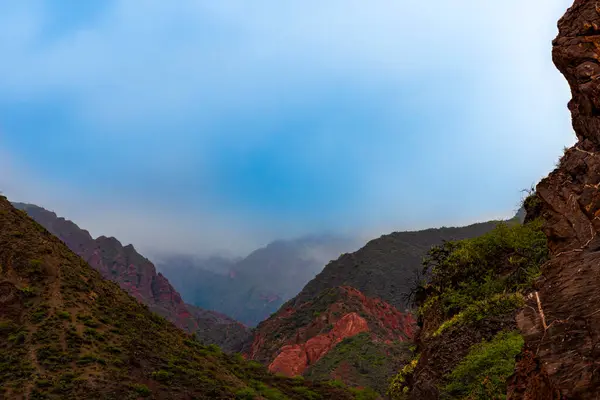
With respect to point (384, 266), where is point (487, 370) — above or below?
below

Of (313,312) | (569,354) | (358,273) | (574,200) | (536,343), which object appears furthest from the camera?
(358,273)

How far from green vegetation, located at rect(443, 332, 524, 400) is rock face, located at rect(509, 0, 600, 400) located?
11.3 feet

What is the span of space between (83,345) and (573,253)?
35241mm

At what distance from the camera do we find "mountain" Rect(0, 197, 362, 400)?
27406 millimetres

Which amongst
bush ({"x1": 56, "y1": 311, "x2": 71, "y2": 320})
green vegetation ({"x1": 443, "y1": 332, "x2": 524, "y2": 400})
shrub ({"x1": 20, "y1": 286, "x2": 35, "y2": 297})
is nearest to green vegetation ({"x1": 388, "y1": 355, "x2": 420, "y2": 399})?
green vegetation ({"x1": 443, "y1": 332, "x2": 524, "y2": 400})

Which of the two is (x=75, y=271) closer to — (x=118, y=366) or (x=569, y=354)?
(x=118, y=366)

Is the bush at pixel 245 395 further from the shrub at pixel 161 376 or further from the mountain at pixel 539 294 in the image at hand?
the mountain at pixel 539 294

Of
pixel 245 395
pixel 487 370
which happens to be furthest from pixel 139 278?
pixel 487 370

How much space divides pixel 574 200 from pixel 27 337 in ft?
123

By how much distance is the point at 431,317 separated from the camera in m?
21.0

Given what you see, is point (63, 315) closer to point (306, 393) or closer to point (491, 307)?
point (306, 393)

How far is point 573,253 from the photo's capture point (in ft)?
26.3

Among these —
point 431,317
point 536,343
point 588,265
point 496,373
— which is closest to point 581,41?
point 588,265

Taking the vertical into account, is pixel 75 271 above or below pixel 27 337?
above
